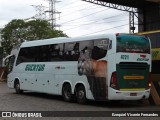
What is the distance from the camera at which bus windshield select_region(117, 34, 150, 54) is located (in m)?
16.0

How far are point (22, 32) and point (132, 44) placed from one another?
143ft

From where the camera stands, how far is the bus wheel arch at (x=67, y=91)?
18219mm

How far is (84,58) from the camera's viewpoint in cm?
1727

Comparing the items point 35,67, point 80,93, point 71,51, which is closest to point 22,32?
point 35,67

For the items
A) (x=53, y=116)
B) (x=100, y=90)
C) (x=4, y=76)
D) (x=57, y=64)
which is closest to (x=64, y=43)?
(x=57, y=64)

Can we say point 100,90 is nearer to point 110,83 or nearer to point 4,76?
point 110,83

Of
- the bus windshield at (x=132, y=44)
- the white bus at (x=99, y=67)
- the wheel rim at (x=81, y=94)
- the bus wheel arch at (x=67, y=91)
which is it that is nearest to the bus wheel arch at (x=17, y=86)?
the white bus at (x=99, y=67)

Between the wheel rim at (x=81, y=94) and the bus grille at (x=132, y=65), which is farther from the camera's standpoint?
the wheel rim at (x=81, y=94)

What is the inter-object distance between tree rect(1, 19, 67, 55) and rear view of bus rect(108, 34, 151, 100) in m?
42.2

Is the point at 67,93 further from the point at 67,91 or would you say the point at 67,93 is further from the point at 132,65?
the point at 132,65

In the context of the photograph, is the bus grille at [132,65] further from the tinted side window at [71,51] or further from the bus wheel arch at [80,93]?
the tinted side window at [71,51]

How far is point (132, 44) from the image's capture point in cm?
1630

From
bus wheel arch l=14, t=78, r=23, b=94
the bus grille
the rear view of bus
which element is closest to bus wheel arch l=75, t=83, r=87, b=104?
the rear view of bus

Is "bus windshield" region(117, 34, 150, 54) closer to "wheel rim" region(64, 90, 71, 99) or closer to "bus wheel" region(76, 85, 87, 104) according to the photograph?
"bus wheel" region(76, 85, 87, 104)
